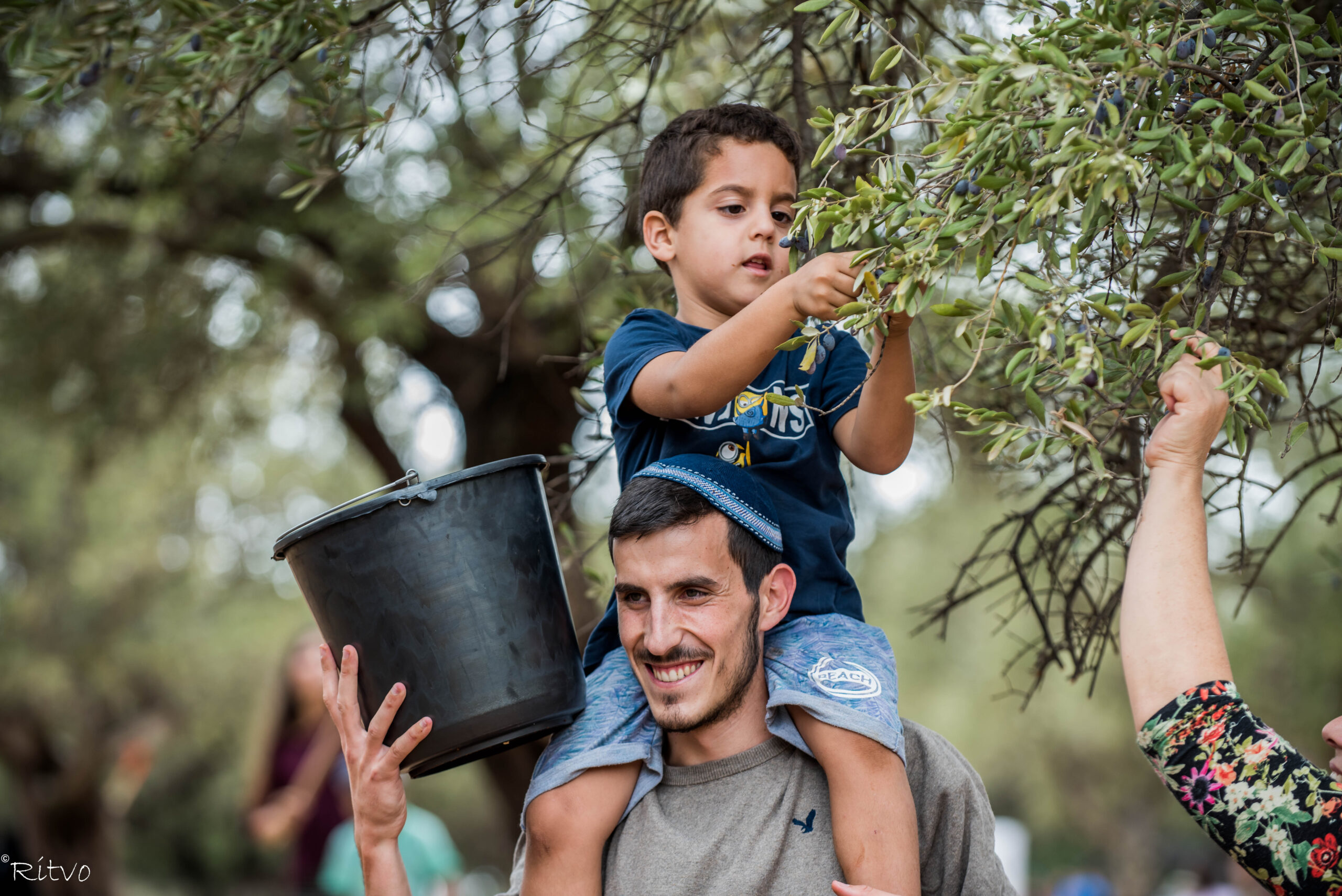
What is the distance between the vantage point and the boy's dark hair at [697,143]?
2.63m

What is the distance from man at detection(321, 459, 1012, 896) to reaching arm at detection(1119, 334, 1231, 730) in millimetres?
667

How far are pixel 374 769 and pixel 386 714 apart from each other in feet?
0.42

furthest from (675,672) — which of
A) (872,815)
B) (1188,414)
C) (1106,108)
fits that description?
(1106,108)

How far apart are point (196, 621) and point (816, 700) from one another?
15.8 metres

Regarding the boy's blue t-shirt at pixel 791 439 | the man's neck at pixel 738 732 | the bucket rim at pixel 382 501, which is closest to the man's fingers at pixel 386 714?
the bucket rim at pixel 382 501

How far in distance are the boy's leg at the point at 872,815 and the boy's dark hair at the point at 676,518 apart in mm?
344

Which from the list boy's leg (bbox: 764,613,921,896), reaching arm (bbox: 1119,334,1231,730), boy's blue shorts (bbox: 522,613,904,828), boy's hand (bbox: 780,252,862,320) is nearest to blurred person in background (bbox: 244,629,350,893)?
boy's blue shorts (bbox: 522,613,904,828)

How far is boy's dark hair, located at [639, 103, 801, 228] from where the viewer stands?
8.64ft

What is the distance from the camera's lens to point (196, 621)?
1633 centimetres

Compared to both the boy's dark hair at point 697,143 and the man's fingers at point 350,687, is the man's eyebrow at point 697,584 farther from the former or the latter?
the boy's dark hair at point 697,143

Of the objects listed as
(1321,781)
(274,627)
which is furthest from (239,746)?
(1321,781)

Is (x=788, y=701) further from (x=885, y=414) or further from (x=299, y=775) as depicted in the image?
(x=299, y=775)

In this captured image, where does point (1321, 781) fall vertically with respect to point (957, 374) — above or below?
below

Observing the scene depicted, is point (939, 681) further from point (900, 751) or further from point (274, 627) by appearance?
point (900, 751)
